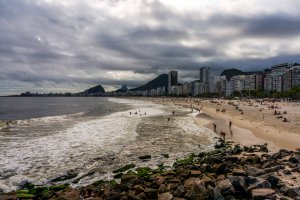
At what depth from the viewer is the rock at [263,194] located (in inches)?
362

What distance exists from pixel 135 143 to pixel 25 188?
1232 centimetres

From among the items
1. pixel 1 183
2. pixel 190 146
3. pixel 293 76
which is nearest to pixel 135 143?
pixel 190 146

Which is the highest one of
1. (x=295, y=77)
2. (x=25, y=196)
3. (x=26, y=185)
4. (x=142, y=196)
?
(x=295, y=77)

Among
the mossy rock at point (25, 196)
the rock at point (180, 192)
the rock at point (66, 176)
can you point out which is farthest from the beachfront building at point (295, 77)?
the mossy rock at point (25, 196)

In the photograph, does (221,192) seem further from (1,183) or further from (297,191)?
(1,183)

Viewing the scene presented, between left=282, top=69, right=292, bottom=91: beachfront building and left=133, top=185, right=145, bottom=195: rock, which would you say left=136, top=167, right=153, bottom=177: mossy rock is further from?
left=282, top=69, right=292, bottom=91: beachfront building

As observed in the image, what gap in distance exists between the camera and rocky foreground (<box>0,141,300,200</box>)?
973 cm

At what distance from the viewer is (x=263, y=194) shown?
30.7 ft

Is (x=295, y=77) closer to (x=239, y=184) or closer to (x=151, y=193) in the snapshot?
(x=239, y=184)

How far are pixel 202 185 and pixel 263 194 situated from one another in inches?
74.1

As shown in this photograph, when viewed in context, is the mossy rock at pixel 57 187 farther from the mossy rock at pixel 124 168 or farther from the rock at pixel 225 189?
the rock at pixel 225 189

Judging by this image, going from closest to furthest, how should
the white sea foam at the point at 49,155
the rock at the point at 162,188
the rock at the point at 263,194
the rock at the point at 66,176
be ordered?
the rock at the point at 263,194, the rock at the point at 162,188, the rock at the point at 66,176, the white sea foam at the point at 49,155

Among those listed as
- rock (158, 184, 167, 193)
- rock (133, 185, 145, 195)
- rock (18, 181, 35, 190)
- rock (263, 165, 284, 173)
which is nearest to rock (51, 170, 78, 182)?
rock (18, 181, 35, 190)

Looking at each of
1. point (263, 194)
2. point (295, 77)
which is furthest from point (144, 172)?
point (295, 77)
